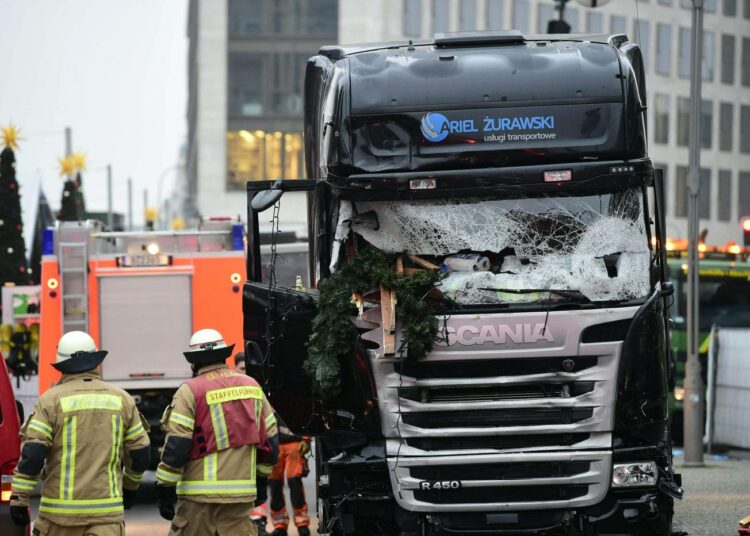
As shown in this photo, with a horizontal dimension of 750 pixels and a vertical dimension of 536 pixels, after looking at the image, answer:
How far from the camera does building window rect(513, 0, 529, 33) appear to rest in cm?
6812

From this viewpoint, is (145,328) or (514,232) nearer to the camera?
(514,232)

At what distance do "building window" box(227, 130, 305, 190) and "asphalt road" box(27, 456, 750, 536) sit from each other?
49.9 m

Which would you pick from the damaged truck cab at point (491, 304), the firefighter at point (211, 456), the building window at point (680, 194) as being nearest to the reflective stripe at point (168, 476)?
the firefighter at point (211, 456)

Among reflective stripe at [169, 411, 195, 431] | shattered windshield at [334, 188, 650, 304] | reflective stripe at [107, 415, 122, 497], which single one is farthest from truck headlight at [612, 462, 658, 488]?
reflective stripe at [107, 415, 122, 497]

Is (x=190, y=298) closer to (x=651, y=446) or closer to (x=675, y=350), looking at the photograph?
(x=651, y=446)

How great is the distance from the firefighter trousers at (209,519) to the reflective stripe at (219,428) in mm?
385

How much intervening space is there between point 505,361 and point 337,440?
1.27 metres

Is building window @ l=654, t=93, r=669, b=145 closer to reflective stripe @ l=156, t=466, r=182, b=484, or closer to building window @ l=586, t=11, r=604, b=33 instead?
building window @ l=586, t=11, r=604, b=33

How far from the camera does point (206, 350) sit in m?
9.12

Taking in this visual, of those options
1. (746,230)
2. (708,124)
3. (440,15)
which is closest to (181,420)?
(746,230)

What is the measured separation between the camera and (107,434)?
866 centimetres

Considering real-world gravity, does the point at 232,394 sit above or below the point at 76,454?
above

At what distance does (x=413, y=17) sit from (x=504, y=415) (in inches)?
2322

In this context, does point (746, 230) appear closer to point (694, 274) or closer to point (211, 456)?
point (694, 274)
